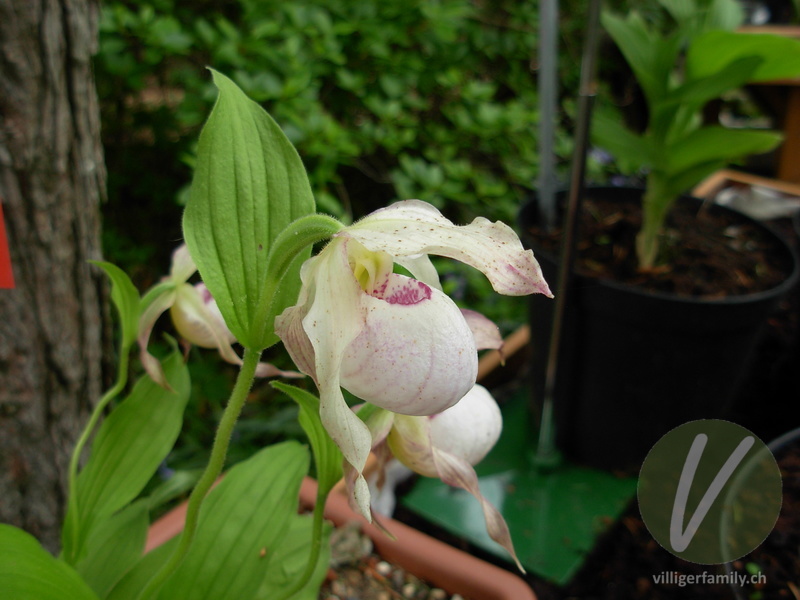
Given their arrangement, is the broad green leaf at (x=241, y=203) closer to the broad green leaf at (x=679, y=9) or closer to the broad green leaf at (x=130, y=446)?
the broad green leaf at (x=130, y=446)

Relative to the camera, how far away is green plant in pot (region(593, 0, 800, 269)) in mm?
1020

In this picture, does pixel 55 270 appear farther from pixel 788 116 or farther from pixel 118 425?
pixel 788 116

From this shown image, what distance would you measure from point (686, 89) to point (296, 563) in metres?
0.98

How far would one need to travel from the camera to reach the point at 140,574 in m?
0.64

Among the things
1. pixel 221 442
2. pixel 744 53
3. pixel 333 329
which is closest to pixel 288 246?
pixel 333 329

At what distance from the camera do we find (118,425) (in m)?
0.72

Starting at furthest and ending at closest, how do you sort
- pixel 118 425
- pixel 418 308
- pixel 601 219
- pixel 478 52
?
pixel 478 52 → pixel 601 219 → pixel 118 425 → pixel 418 308

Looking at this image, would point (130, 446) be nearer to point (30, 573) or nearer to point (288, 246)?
point (30, 573)

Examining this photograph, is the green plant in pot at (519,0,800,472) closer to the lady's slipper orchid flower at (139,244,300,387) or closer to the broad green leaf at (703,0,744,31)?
the broad green leaf at (703,0,744,31)

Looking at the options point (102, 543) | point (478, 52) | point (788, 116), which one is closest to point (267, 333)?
point (102, 543)

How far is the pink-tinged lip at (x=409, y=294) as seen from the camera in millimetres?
395

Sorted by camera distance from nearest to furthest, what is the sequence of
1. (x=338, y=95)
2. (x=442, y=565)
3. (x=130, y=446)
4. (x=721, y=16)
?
(x=130, y=446) < (x=442, y=565) < (x=721, y=16) < (x=338, y=95)

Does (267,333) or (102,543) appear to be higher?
(267,333)

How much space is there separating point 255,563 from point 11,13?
0.64m
